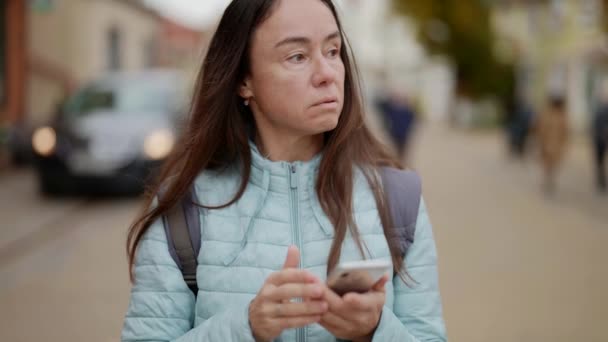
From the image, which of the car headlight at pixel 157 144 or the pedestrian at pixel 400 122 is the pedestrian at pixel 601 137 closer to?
the pedestrian at pixel 400 122

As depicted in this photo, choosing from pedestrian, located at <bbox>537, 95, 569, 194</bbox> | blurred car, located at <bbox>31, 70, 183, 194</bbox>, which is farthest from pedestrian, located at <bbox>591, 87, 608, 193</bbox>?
blurred car, located at <bbox>31, 70, 183, 194</bbox>

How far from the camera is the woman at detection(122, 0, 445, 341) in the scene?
187 cm

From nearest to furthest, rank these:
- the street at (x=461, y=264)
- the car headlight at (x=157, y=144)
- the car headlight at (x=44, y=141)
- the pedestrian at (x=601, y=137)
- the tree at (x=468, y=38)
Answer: the street at (x=461, y=264) → the car headlight at (x=157, y=144) → the car headlight at (x=44, y=141) → the pedestrian at (x=601, y=137) → the tree at (x=468, y=38)

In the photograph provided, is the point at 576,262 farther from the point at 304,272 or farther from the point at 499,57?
the point at 499,57

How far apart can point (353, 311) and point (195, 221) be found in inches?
19.1

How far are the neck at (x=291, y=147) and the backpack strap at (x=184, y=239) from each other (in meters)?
0.27

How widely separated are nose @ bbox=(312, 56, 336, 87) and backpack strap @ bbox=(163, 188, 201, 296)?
0.42m

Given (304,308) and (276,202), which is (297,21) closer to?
(276,202)

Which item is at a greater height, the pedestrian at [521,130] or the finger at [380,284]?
the pedestrian at [521,130]

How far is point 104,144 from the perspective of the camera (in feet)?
37.4

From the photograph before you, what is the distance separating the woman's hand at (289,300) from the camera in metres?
1.53

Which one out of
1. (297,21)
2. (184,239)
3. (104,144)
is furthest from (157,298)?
(104,144)

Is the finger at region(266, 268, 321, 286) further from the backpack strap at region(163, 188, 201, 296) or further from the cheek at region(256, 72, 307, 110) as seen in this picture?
the cheek at region(256, 72, 307, 110)

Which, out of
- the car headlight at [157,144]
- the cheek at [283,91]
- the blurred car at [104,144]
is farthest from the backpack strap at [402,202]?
the car headlight at [157,144]
